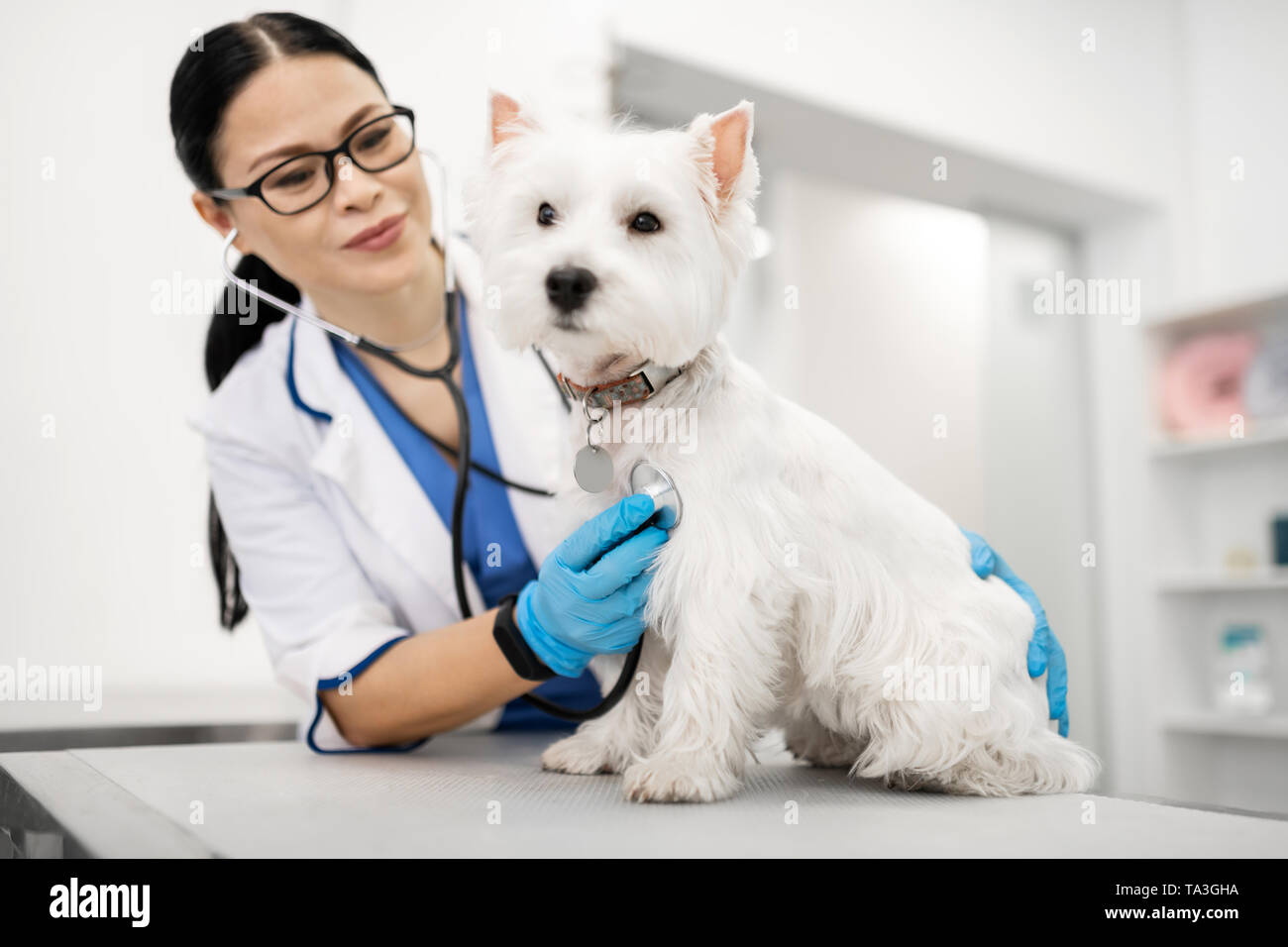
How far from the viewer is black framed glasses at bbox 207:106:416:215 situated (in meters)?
1.36

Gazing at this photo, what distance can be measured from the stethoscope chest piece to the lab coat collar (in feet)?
1.42

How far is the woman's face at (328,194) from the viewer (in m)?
1.34

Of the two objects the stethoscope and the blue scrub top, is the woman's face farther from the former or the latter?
the blue scrub top

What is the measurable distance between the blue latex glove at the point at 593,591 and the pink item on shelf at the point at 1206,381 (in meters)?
3.38

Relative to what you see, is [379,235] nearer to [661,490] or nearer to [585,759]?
[661,490]

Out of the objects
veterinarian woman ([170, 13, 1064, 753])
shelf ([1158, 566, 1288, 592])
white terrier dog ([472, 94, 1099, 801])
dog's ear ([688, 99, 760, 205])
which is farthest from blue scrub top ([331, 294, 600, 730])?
shelf ([1158, 566, 1288, 592])

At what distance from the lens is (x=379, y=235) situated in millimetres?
1424

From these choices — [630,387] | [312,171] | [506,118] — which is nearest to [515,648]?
[630,387]

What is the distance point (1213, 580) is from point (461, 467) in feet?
10.9

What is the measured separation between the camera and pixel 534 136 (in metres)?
1.06

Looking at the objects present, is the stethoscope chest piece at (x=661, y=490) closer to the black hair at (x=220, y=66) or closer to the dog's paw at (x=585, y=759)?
the dog's paw at (x=585, y=759)

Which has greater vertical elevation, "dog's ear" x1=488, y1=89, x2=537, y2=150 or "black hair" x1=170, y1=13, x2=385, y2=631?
"black hair" x1=170, y1=13, x2=385, y2=631

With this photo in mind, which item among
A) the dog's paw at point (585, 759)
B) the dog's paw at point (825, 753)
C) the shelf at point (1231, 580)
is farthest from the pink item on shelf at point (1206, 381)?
the dog's paw at point (585, 759)
